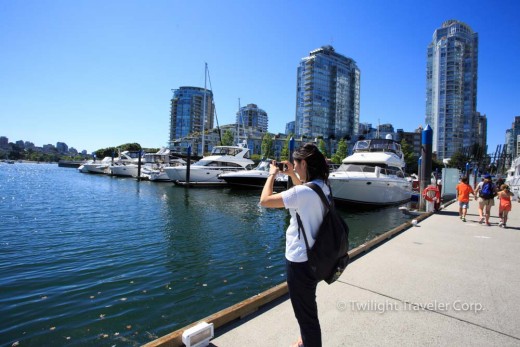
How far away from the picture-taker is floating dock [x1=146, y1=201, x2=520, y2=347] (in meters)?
3.01

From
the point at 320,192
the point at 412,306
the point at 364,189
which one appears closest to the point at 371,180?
the point at 364,189

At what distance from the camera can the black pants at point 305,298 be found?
2.24m

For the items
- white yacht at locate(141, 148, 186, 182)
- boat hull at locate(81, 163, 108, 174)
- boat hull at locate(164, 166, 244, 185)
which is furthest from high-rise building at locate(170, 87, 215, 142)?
boat hull at locate(164, 166, 244, 185)

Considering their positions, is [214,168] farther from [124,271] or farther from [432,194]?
[124,271]

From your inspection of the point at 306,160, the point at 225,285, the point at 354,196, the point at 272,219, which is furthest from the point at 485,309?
the point at 354,196

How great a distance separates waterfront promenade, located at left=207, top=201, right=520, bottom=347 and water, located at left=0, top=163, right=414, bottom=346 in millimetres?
2018

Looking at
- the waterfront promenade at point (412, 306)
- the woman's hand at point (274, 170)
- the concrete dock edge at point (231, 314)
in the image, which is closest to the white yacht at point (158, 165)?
the waterfront promenade at point (412, 306)

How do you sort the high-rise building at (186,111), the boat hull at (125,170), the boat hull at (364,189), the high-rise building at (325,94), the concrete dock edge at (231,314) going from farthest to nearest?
the high-rise building at (186,111) < the high-rise building at (325,94) < the boat hull at (125,170) < the boat hull at (364,189) < the concrete dock edge at (231,314)

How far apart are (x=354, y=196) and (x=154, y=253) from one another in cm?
1278

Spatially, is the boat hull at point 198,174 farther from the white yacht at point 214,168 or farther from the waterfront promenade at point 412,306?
the waterfront promenade at point 412,306

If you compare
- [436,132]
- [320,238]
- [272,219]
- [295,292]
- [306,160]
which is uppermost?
[436,132]

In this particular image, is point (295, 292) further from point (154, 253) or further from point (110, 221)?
point (110, 221)

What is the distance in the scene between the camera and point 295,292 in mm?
2287

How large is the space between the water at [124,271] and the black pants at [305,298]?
287cm
